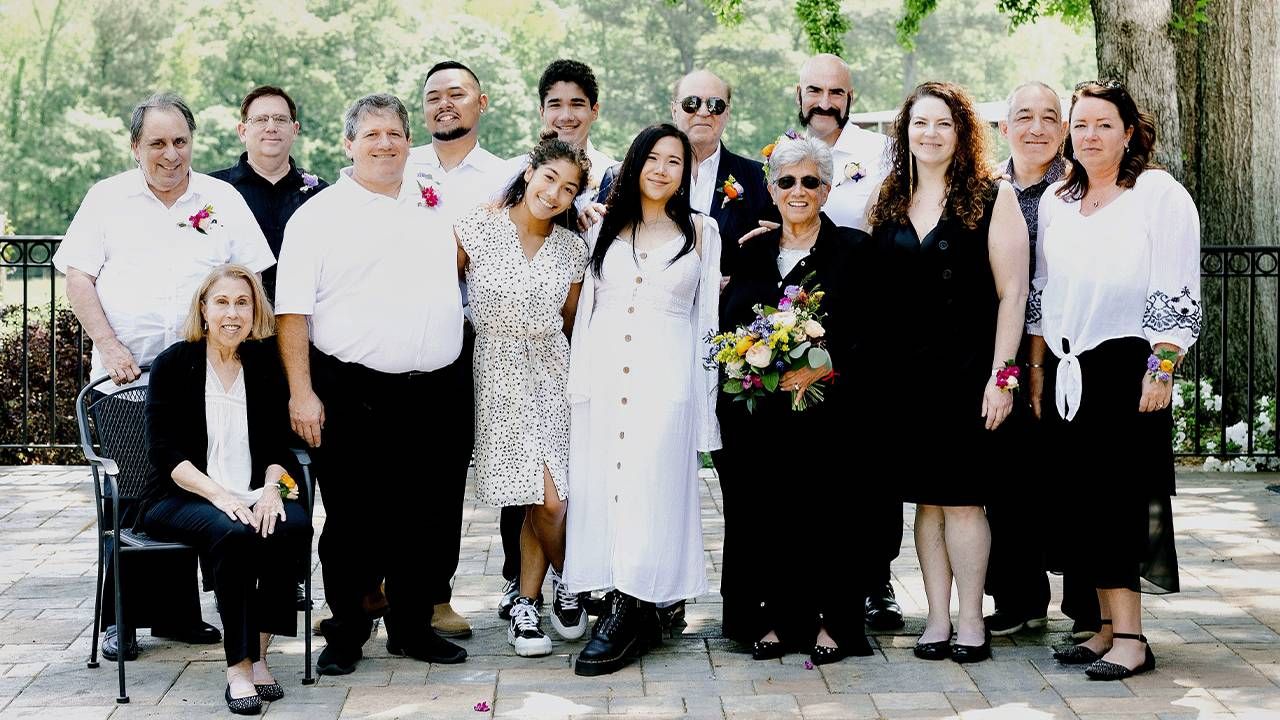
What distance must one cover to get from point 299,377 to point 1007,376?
2.59 meters

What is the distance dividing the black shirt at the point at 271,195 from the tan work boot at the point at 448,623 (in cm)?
178

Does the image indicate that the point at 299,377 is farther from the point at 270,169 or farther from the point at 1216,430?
the point at 1216,430

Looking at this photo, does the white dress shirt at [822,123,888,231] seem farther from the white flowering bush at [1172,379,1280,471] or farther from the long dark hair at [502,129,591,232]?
the white flowering bush at [1172,379,1280,471]

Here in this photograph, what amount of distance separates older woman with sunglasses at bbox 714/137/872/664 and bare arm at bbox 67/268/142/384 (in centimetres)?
228

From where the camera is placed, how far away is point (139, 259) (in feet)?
18.3

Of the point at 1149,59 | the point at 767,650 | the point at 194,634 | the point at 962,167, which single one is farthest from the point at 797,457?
the point at 1149,59

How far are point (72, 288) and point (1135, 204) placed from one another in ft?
13.2

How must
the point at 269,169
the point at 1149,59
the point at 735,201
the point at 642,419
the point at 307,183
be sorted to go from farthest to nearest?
1. the point at 1149,59
2. the point at 307,183
3. the point at 269,169
4. the point at 735,201
5. the point at 642,419

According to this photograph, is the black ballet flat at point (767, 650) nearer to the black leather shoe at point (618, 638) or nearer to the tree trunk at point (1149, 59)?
the black leather shoe at point (618, 638)

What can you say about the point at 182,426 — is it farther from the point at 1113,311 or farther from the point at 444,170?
the point at 1113,311

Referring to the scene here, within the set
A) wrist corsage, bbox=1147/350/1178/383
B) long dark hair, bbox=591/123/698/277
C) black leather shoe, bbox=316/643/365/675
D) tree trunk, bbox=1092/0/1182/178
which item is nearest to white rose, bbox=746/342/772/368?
long dark hair, bbox=591/123/698/277

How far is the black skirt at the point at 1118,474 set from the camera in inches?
201

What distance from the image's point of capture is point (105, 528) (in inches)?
203

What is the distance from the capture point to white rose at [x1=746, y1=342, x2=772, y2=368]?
16.6 ft
